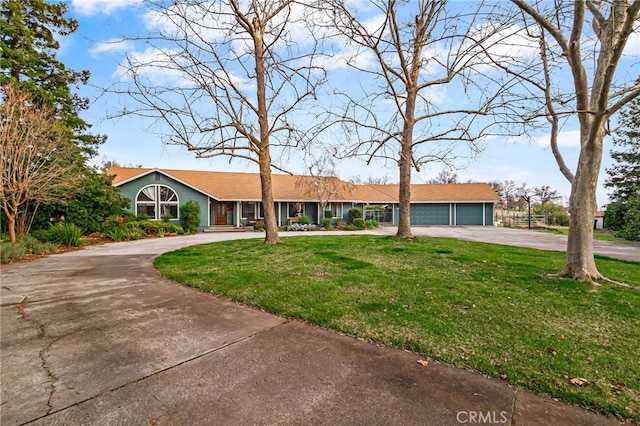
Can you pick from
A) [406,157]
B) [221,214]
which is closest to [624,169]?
[406,157]

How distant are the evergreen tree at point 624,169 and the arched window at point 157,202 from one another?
2942 centimetres

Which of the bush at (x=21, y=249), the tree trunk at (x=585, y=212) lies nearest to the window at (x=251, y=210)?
the bush at (x=21, y=249)

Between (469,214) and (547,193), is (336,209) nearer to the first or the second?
(469,214)

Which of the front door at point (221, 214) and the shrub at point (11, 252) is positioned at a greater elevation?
the front door at point (221, 214)

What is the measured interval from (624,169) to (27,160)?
113ft

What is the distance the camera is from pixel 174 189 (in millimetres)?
19406

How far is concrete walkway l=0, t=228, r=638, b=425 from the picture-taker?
6.80 ft

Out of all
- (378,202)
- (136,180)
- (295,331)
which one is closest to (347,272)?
(295,331)

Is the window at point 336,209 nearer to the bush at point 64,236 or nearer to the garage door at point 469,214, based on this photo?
the garage door at point 469,214

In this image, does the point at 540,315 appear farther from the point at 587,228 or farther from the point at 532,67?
the point at 532,67

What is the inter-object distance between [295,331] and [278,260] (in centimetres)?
422

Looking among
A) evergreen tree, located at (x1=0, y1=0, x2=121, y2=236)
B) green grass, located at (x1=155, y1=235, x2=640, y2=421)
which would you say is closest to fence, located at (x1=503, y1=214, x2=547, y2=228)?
green grass, located at (x1=155, y1=235, x2=640, y2=421)

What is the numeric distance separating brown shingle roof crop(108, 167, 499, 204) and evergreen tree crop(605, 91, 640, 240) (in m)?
7.82

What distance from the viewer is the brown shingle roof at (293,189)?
21420mm
